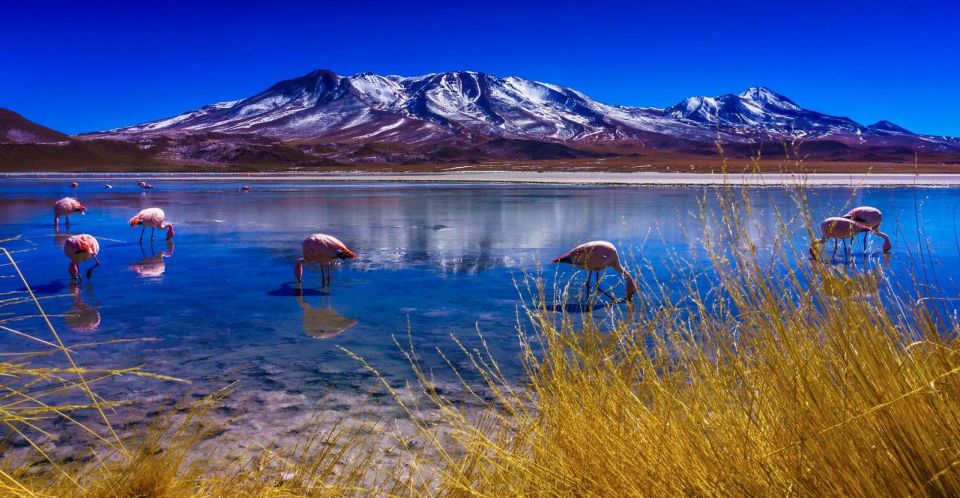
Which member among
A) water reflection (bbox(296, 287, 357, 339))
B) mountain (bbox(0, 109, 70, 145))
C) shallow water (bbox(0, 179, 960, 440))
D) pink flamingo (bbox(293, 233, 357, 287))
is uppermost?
mountain (bbox(0, 109, 70, 145))

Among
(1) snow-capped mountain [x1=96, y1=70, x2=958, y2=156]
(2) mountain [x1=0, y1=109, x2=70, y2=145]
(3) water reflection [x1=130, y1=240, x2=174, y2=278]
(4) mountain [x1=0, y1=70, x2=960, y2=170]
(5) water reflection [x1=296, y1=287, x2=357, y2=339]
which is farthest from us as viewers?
(1) snow-capped mountain [x1=96, y1=70, x2=958, y2=156]

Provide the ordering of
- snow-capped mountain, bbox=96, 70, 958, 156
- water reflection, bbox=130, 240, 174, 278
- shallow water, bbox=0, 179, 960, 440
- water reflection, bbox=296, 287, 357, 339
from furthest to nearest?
snow-capped mountain, bbox=96, 70, 958, 156
water reflection, bbox=130, 240, 174, 278
water reflection, bbox=296, 287, 357, 339
shallow water, bbox=0, 179, 960, 440

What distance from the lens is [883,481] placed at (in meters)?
1.47

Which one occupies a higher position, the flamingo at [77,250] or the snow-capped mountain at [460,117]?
the snow-capped mountain at [460,117]

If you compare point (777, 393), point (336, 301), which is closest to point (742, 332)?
point (777, 393)

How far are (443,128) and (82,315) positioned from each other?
12677 centimetres

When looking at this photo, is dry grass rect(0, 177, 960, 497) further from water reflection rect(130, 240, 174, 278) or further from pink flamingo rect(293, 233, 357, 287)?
water reflection rect(130, 240, 174, 278)

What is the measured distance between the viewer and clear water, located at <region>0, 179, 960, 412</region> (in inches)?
177

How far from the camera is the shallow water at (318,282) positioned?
4438mm

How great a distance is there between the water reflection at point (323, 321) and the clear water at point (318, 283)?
23 millimetres

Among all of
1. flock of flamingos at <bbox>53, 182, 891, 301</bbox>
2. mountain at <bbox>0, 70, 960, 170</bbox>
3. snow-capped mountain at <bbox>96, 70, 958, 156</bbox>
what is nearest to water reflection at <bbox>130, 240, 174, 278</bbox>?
flock of flamingos at <bbox>53, 182, 891, 301</bbox>

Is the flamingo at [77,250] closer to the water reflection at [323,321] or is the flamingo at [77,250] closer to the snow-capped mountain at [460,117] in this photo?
→ the water reflection at [323,321]

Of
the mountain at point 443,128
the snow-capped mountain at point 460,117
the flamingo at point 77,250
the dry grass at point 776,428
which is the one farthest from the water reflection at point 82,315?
the snow-capped mountain at point 460,117

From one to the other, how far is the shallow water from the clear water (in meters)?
0.02
